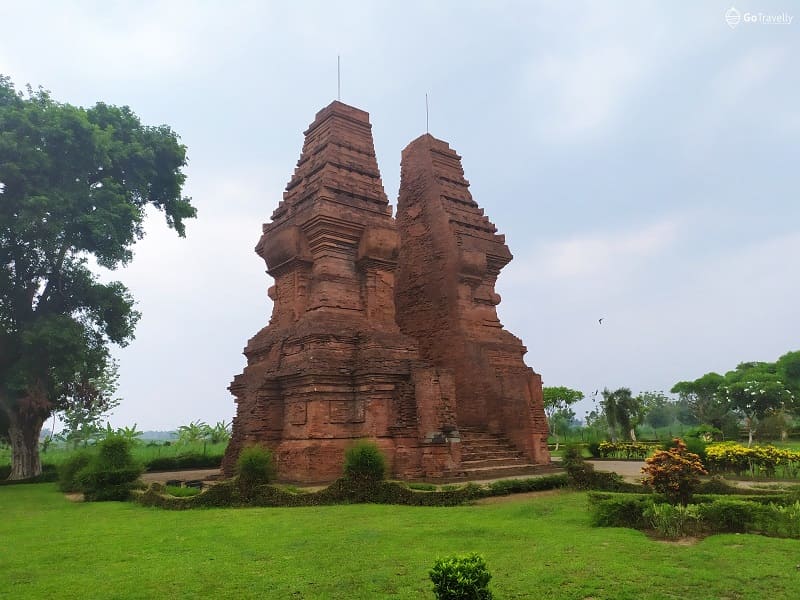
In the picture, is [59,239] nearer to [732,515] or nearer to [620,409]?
[732,515]

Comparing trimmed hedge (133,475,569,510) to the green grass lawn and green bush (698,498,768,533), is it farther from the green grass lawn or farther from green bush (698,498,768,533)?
the green grass lawn

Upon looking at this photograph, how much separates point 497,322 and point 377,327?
4098 millimetres

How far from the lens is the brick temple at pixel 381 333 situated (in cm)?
1157

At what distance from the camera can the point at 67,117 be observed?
56.3ft

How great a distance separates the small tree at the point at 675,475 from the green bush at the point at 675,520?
1.60ft

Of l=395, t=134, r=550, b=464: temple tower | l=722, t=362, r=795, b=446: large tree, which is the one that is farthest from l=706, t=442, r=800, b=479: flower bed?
l=722, t=362, r=795, b=446: large tree

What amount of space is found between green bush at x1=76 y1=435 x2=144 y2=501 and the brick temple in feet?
7.23

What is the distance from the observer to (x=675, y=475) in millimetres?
7332

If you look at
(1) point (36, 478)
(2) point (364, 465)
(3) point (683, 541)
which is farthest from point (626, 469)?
(1) point (36, 478)

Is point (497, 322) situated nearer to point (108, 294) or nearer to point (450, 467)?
point (450, 467)

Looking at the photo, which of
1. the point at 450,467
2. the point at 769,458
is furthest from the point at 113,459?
the point at 769,458

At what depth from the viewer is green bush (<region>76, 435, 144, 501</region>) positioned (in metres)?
11.7

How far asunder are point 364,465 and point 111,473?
6.03 m

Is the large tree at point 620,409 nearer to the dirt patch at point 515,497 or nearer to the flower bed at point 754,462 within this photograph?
the flower bed at point 754,462
